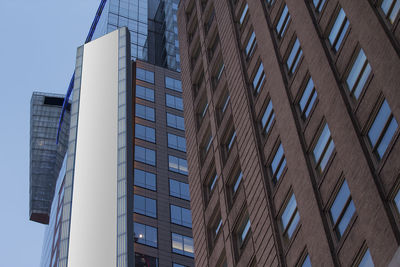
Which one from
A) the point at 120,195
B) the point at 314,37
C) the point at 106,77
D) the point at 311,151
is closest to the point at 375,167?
the point at 311,151

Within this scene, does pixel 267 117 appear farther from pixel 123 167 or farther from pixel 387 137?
pixel 123 167

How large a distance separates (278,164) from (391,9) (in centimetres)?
864

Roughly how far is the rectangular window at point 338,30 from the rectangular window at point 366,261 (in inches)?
372

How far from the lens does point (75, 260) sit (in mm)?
81188

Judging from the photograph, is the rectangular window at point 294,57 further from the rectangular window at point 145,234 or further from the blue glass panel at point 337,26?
the rectangular window at point 145,234

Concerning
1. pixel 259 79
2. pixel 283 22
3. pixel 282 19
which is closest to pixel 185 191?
pixel 259 79

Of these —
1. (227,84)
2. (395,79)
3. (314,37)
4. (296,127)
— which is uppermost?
(227,84)

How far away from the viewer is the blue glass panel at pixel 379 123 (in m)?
22.0

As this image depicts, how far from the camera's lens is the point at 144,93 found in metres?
103

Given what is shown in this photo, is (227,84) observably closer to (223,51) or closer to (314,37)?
(223,51)

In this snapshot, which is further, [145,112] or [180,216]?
[145,112]

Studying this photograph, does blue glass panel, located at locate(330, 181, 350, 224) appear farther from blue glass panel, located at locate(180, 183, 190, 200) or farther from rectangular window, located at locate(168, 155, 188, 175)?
rectangular window, located at locate(168, 155, 188, 175)

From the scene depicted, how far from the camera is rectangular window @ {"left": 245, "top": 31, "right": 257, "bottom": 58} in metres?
37.4

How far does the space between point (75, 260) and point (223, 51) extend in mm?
47294
